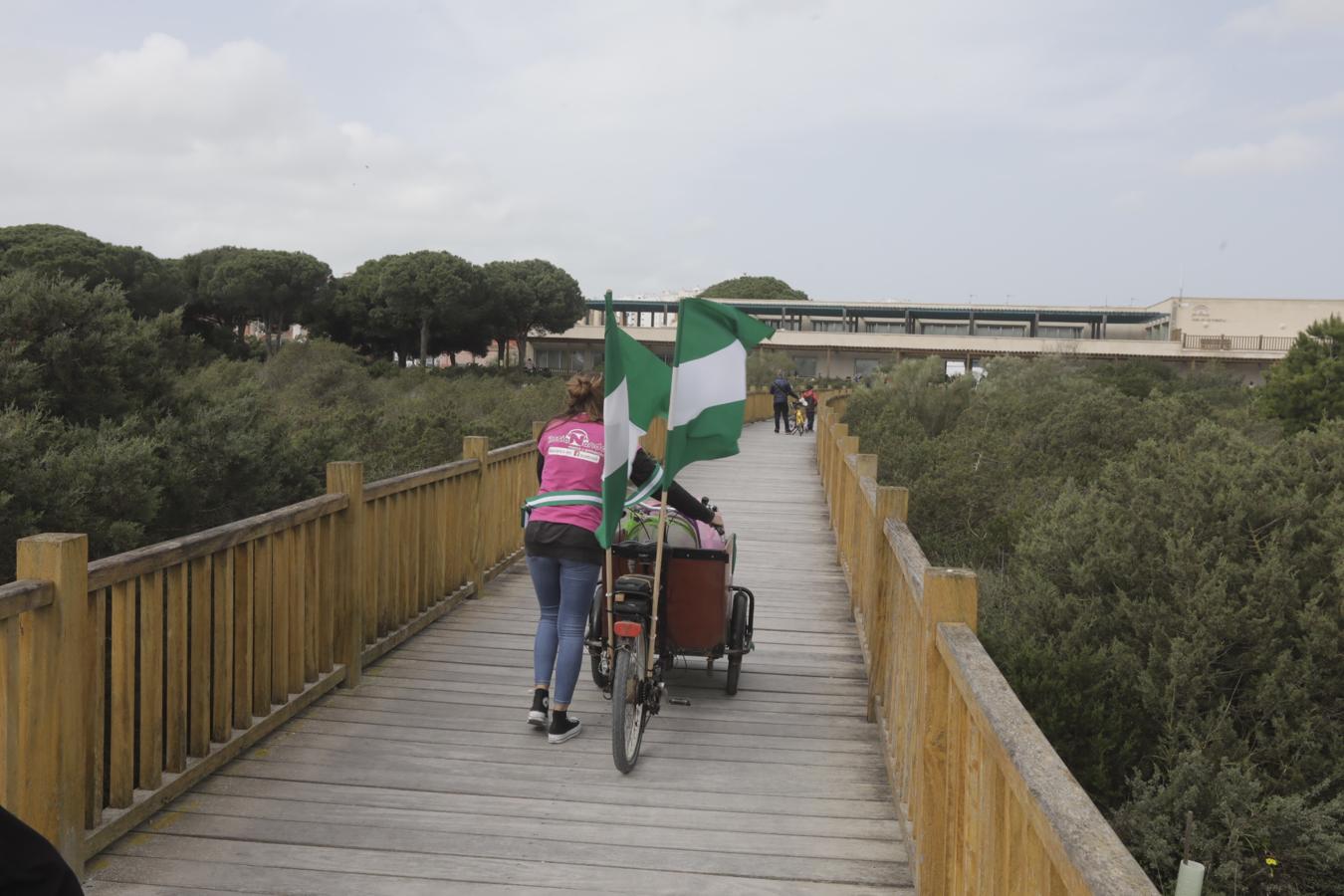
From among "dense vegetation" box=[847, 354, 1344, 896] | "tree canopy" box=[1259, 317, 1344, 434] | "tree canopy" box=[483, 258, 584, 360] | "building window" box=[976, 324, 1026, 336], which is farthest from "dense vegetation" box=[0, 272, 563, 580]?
"building window" box=[976, 324, 1026, 336]

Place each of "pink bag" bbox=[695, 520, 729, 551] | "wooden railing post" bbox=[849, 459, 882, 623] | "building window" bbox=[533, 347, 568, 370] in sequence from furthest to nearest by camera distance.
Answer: "building window" bbox=[533, 347, 568, 370] < "wooden railing post" bbox=[849, 459, 882, 623] < "pink bag" bbox=[695, 520, 729, 551]

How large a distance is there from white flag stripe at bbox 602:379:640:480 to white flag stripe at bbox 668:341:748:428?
0.66ft

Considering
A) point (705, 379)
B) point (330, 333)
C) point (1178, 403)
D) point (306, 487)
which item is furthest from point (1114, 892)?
point (330, 333)

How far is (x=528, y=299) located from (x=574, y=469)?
7098 cm

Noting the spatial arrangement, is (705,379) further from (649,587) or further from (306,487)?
(306,487)

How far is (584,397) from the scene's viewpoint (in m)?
5.64

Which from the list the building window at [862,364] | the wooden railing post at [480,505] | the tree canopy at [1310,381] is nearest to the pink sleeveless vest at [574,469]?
the wooden railing post at [480,505]

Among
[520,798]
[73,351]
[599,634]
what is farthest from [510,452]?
[520,798]

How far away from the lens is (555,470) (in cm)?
552

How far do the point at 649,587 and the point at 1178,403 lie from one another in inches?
574

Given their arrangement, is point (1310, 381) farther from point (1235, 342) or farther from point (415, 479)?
point (1235, 342)

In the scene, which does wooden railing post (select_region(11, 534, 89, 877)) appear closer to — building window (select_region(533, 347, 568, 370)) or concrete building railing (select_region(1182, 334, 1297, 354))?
concrete building railing (select_region(1182, 334, 1297, 354))

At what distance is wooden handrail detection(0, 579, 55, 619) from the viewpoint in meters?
3.38

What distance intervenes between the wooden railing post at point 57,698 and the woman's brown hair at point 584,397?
2.41 m
